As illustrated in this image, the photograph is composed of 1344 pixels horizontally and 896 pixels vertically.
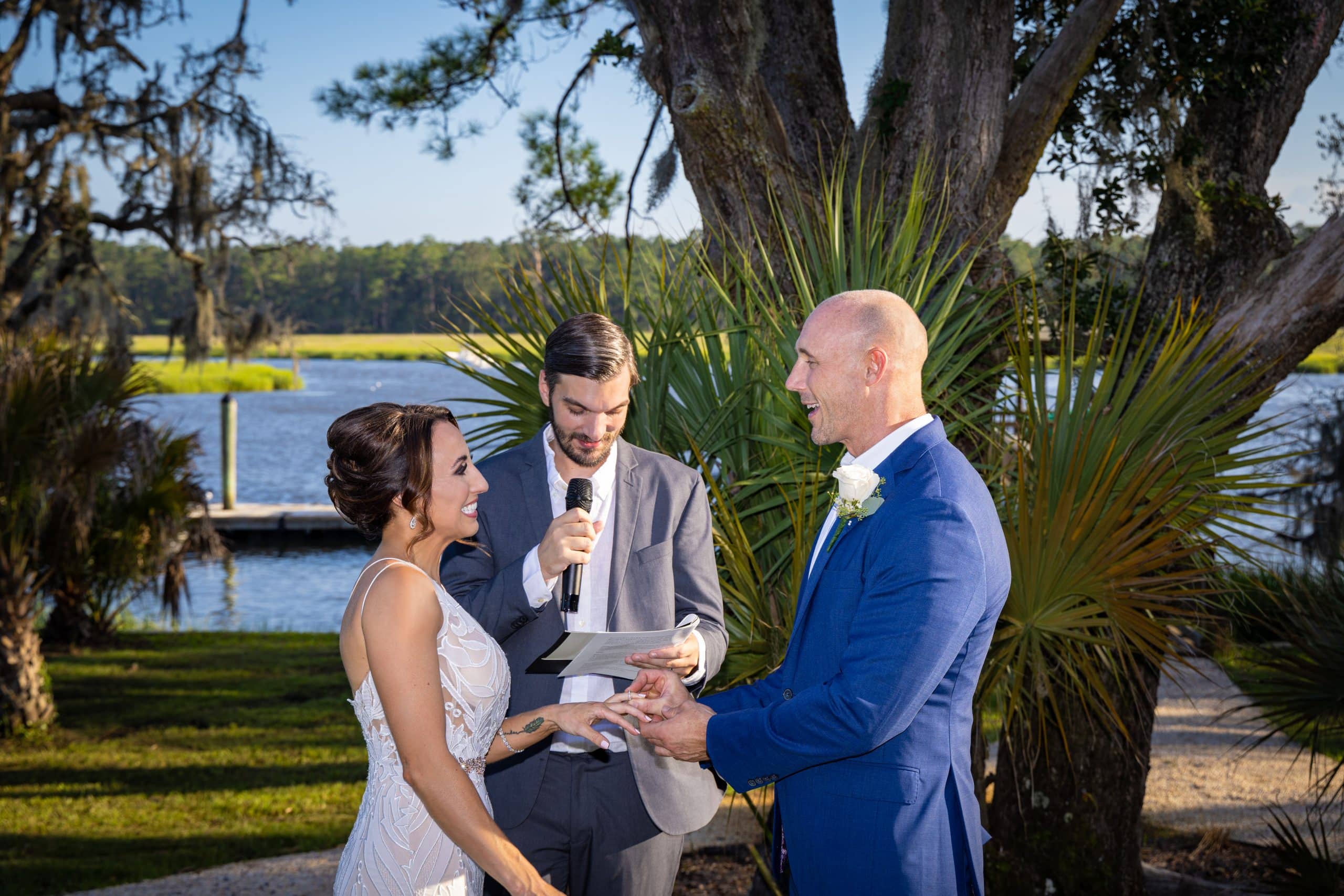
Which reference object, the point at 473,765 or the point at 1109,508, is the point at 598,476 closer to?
the point at 473,765

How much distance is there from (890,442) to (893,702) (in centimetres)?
56

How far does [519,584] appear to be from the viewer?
2818mm

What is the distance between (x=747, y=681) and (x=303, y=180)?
13.1 m

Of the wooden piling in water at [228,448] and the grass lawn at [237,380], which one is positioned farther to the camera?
the grass lawn at [237,380]

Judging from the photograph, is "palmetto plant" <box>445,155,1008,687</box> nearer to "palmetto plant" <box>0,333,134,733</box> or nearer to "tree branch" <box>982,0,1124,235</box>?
"tree branch" <box>982,0,1124,235</box>

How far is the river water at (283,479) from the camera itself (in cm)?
1599

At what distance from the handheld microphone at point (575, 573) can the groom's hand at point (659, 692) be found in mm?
249

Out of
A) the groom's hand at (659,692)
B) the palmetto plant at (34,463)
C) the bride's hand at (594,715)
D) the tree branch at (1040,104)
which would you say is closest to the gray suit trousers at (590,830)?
the bride's hand at (594,715)

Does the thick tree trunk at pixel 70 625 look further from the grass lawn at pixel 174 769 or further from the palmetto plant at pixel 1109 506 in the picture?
the palmetto plant at pixel 1109 506

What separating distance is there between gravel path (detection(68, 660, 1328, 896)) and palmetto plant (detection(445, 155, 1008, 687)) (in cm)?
87

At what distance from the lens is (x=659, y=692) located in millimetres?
2742

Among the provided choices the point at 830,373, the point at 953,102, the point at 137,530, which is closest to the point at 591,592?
the point at 830,373

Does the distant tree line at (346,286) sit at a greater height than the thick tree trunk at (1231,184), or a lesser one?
greater

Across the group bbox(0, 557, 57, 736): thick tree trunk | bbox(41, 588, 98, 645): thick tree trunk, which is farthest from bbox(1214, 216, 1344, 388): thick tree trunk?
bbox(41, 588, 98, 645): thick tree trunk
